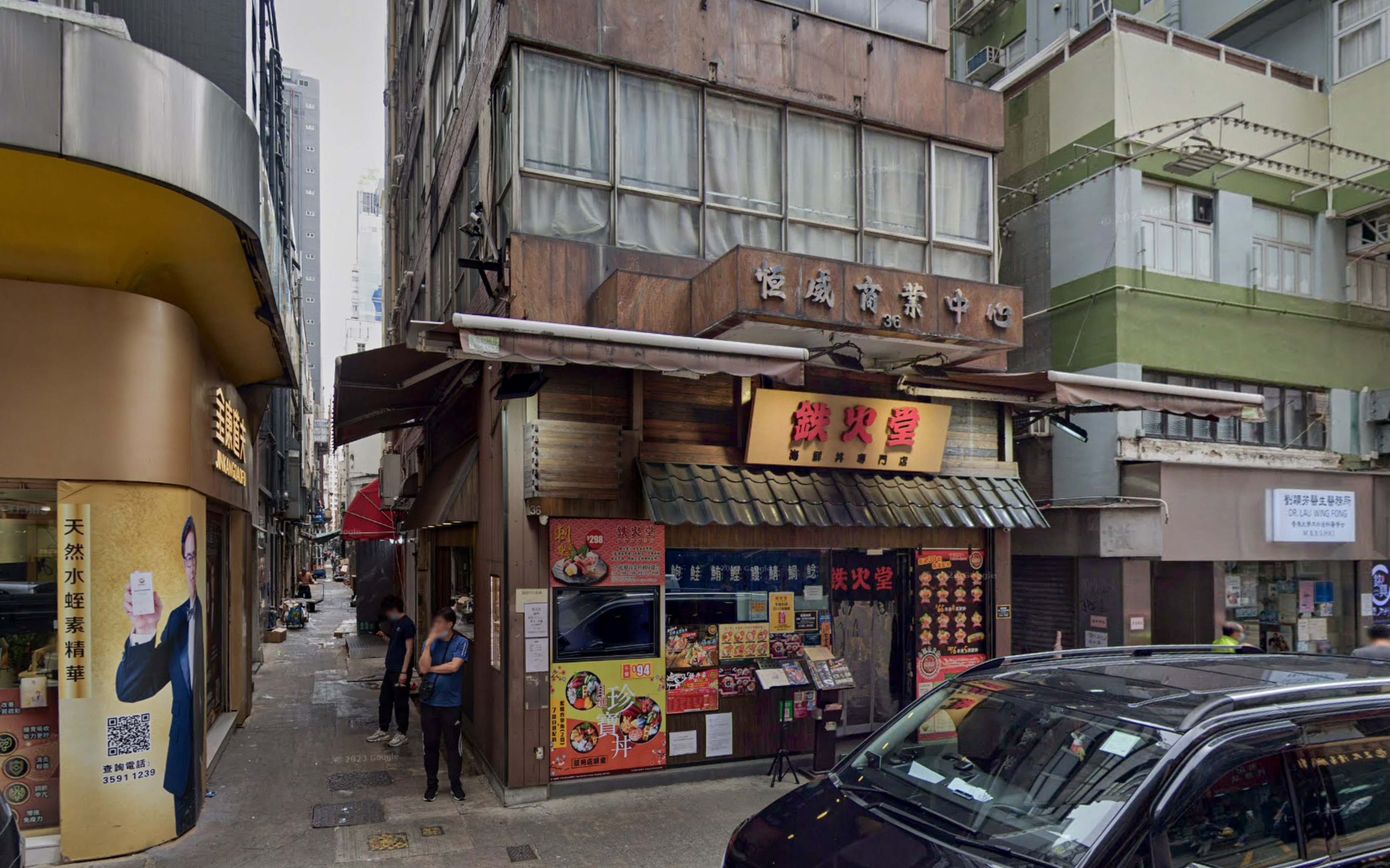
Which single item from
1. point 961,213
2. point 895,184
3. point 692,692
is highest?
point 895,184

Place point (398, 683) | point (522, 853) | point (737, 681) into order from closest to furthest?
point (522, 853), point (737, 681), point (398, 683)

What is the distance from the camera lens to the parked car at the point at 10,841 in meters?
4.07

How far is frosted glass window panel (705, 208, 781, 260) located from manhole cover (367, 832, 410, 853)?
6590 mm

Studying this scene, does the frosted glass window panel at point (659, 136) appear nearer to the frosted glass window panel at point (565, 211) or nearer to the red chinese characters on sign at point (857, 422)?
the frosted glass window panel at point (565, 211)

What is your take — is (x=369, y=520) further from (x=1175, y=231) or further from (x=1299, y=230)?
(x=1299, y=230)

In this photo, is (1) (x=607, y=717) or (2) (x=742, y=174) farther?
(2) (x=742, y=174)

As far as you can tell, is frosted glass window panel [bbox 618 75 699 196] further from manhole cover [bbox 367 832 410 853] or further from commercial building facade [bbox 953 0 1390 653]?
commercial building facade [bbox 953 0 1390 653]

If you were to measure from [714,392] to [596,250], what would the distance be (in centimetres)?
202

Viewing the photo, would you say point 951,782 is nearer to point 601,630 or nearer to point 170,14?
point 601,630

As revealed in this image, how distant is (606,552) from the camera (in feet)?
29.5

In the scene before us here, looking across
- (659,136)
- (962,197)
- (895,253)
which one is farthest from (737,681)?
(962,197)

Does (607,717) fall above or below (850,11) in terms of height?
below

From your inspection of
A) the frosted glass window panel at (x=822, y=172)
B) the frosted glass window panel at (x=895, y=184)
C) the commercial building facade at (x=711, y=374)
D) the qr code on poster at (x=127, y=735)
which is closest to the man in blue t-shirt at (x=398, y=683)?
the commercial building facade at (x=711, y=374)

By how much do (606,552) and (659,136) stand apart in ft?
15.4
